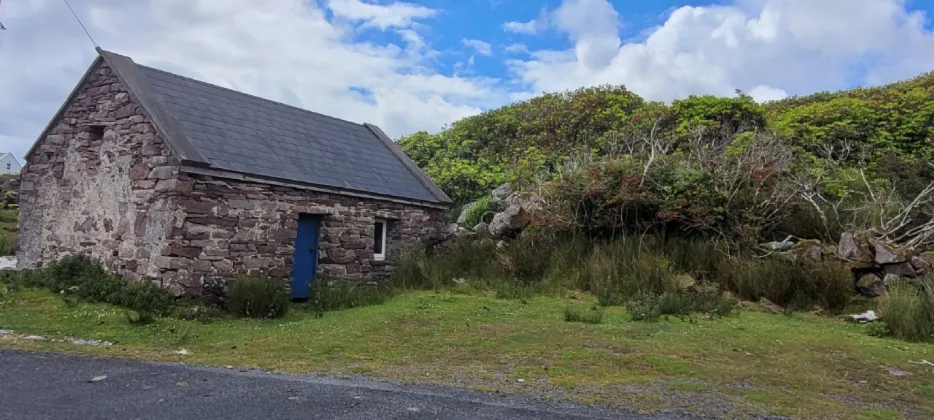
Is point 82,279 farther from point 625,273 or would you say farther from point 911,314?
point 911,314

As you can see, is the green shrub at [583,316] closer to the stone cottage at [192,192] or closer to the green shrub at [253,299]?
the green shrub at [253,299]

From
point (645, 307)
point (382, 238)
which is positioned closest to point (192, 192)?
point (382, 238)

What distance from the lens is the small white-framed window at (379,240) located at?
14822 millimetres

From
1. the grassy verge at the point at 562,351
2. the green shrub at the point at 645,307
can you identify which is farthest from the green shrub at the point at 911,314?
the green shrub at the point at 645,307

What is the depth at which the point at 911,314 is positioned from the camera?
27.9 ft

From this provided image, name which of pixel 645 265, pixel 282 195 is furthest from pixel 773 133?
pixel 282 195

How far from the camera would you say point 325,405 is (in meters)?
4.76

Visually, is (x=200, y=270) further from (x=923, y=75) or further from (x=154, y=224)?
(x=923, y=75)

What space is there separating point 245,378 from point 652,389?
358 cm

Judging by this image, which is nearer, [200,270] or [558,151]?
[200,270]

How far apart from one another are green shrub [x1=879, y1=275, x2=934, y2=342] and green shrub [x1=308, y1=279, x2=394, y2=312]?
7876 millimetres

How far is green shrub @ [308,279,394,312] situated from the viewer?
1155 centimetres

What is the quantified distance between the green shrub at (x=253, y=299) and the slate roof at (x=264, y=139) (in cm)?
202

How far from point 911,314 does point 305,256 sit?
33.4ft
